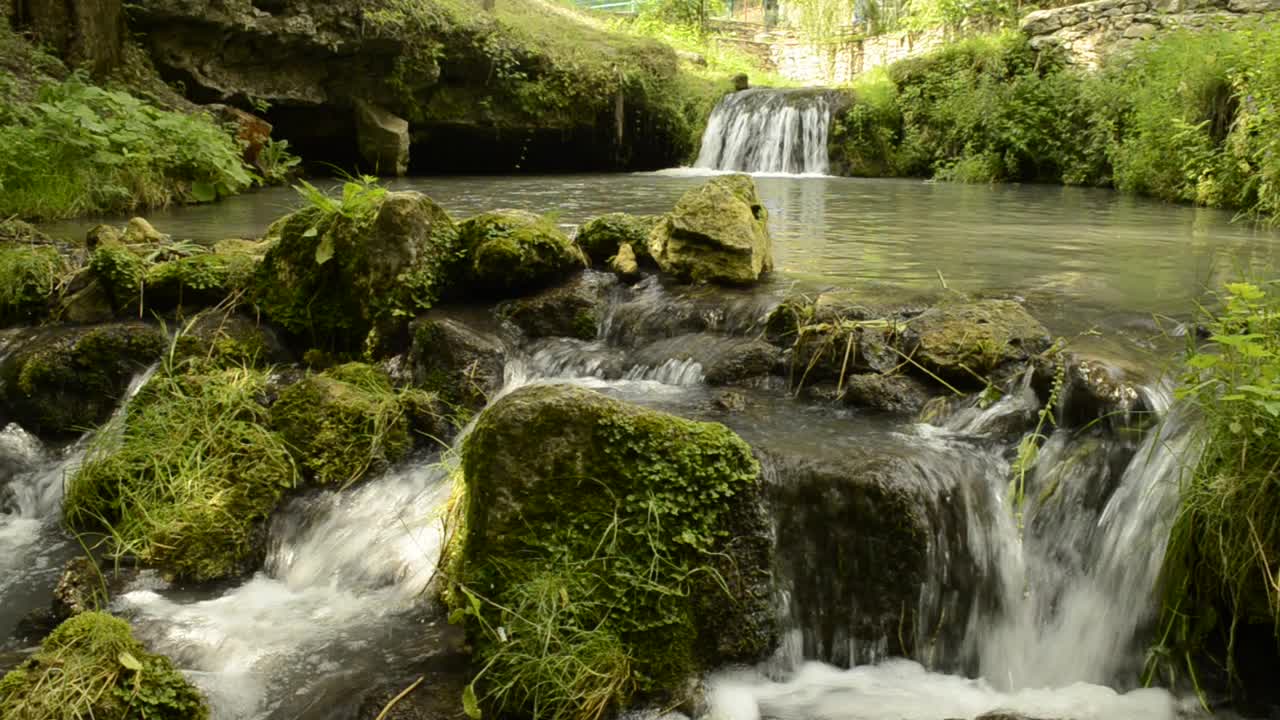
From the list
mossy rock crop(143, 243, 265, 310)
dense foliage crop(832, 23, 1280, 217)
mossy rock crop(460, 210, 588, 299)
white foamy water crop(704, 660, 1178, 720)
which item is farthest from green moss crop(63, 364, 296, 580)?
dense foliage crop(832, 23, 1280, 217)

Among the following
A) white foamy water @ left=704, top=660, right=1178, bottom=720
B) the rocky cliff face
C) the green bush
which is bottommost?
white foamy water @ left=704, top=660, right=1178, bottom=720

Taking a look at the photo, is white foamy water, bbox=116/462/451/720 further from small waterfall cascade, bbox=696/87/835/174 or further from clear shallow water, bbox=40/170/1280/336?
small waterfall cascade, bbox=696/87/835/174

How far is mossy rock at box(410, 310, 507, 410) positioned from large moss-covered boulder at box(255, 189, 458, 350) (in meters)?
0.42

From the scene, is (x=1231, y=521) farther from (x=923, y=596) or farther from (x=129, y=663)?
(x=129, y=663)

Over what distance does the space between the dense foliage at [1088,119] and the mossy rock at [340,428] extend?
7.84 metres

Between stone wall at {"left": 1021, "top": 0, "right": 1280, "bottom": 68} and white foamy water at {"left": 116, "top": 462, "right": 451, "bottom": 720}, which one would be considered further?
stone wall at {"left": 1021, "top": 0, "right": 1280, "bottom": 68}

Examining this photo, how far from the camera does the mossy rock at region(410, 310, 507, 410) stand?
5629 mm

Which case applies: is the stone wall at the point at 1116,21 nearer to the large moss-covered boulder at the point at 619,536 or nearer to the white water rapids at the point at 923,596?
the white water rapids at the point at 923,596

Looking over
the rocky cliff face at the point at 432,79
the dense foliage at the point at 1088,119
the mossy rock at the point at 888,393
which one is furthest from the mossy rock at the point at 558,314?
the rocky cliff face at the point at 432,79

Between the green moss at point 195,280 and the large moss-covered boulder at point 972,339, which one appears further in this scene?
the green moss at point 195,280

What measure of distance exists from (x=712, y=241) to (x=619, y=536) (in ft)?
10.5

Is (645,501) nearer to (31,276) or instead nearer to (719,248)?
(719,248)

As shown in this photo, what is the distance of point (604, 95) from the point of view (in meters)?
18.8

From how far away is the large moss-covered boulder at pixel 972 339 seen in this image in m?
4.99
